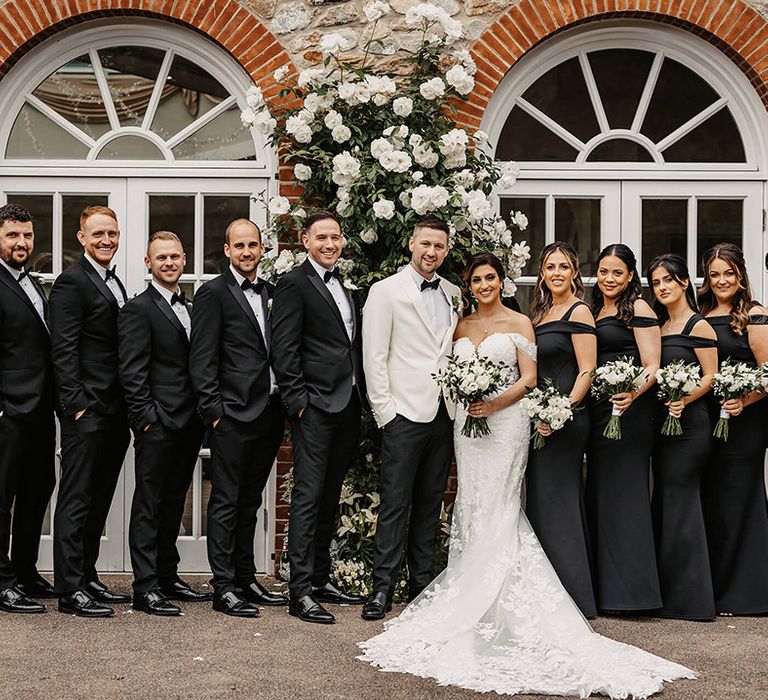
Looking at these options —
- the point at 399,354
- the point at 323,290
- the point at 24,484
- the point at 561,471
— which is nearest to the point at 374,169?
the point at 323,290

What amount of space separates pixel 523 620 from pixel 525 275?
2.70 metres

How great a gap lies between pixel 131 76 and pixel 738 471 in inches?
186

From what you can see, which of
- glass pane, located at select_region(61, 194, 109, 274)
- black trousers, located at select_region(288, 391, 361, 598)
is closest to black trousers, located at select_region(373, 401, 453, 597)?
black trousers, located at select_region(288, 391, 361, 598)

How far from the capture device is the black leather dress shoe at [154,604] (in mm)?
5625

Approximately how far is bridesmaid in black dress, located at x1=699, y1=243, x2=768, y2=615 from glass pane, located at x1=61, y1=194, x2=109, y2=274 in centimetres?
409

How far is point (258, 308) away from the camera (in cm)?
584

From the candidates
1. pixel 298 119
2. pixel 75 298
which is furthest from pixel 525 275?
pixel 75 298

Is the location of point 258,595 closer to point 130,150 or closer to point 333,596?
point 333,596

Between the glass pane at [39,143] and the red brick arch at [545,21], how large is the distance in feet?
8.72

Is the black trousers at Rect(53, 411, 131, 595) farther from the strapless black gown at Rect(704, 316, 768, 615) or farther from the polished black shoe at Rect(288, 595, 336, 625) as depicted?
the strapless black gown at Rect(704, 316, 768, 615)

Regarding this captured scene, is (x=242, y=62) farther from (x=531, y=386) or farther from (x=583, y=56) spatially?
(x=531, y=386)

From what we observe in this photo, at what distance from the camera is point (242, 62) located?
6.91 meters

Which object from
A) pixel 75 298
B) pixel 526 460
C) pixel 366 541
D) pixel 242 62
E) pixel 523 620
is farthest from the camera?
pixel 242 62

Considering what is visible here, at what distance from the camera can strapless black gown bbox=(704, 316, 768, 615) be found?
19.6 ft
